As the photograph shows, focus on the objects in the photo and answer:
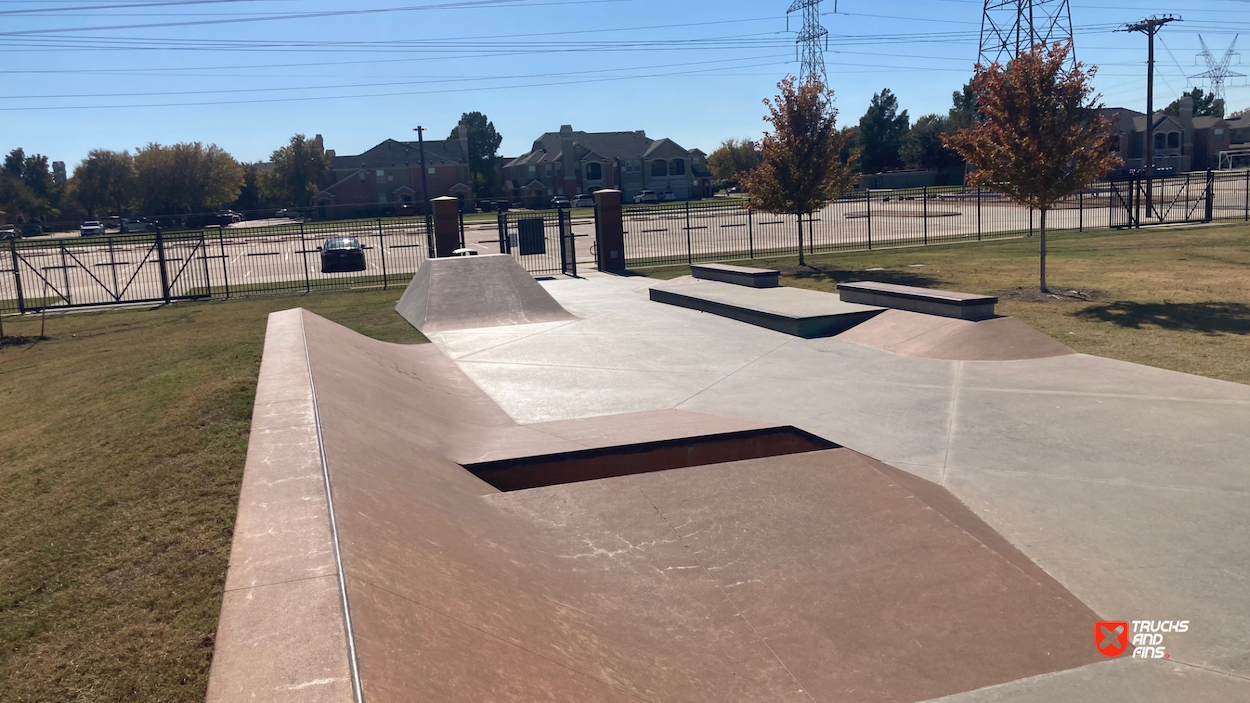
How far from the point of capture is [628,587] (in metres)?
5.30

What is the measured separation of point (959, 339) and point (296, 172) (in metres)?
95.6

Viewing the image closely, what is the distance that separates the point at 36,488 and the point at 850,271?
19.8 m

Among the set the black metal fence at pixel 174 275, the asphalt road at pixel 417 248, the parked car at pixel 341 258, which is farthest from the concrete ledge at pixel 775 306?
the parked car at pixel 341 258

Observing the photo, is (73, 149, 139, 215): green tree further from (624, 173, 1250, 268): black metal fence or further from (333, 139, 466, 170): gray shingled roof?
(624, 173, 1250, 268): black metal fence

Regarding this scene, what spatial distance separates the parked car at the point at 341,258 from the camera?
106ft

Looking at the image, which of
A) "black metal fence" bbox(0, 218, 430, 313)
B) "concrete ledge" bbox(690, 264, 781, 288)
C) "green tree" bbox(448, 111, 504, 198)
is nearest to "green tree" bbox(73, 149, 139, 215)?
"green tree" bbox(448, 111, 504, 198)

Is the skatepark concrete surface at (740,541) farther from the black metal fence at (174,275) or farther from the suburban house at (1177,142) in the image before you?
the suburban house at (1177,142)

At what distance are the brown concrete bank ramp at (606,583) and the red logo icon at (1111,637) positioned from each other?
0.09 meters

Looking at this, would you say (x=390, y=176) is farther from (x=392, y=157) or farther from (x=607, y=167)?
(x=607, y=167)

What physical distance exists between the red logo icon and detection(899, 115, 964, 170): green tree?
93397mm

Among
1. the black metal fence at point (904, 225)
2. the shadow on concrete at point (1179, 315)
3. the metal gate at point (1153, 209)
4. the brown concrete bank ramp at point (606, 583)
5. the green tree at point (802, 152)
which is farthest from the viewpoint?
the metal gate at point (1153, 209)

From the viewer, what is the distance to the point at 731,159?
356 feet

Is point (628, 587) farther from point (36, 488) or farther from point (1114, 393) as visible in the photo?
point (1114, 393)

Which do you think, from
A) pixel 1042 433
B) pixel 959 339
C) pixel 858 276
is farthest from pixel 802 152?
pixel 1042 433
